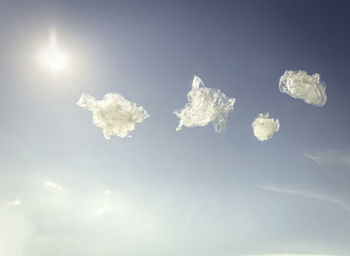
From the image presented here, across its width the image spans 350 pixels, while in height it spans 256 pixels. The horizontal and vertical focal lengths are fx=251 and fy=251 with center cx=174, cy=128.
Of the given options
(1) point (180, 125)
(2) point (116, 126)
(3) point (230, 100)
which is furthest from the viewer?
(3) point (230, 100)

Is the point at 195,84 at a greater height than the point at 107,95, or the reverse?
the point at 195,84

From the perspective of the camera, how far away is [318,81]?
22.1 metres

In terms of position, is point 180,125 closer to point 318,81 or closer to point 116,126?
point 116,126

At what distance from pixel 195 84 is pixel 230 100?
3.53 m

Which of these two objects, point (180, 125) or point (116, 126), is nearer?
point (116, 126)

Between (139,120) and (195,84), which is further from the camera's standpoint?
(195,84)

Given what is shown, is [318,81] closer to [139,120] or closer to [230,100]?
[230,100]

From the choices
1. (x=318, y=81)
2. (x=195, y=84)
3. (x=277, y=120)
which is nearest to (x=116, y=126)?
(x=195, y=84)

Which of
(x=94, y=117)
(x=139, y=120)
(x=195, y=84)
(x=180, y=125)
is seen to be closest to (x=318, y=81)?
(x=195, y=84)

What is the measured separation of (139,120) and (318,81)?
15991 millimetres

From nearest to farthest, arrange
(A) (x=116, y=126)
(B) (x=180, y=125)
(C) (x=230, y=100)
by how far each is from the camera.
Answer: (A) (x=116, y=126), (B) (x=180, y=125), (C) (x=230, y=100)

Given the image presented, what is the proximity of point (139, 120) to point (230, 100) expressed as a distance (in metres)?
8.39

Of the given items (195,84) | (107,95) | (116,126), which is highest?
(195,84)

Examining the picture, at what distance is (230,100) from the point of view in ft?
74.4
